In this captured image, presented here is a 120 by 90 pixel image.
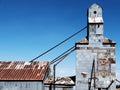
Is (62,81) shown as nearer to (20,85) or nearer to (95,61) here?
(95,61)

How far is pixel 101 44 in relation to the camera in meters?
24.5

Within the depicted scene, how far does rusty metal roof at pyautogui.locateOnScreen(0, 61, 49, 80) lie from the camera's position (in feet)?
78.9

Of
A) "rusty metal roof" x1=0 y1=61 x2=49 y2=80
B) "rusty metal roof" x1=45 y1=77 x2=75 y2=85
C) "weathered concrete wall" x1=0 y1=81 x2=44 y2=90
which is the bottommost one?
"weathered concrete wall" x1=0 y1=81 x2=44 y2=90

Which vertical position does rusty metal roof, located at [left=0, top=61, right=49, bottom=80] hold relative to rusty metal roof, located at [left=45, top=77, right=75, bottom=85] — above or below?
above

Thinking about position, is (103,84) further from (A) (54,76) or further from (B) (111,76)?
(A) (54,76)

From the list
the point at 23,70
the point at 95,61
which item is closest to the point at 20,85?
the point at 23,70

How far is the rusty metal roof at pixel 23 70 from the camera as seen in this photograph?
2406 centimetres

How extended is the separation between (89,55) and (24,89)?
773 cm

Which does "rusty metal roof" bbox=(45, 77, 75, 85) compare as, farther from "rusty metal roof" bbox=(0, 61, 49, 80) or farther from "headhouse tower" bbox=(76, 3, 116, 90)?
"rusty metal roof" bbox=(0, 61, 49, 80)

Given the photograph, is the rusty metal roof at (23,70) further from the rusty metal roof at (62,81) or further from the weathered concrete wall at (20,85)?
the rusty metal roof at (62,81)

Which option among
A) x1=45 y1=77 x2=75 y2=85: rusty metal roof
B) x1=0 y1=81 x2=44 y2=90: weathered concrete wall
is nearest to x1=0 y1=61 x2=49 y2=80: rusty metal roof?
x1=0 y1=81 x2=44 y2=90: weathered concrete wall

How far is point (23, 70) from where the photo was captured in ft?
83.0

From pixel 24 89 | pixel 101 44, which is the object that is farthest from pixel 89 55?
pixel 24 89

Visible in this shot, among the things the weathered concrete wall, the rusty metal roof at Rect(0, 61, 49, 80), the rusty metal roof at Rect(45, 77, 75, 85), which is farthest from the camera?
the rusty metal roof at Rect(0, 61, 49, 80)
